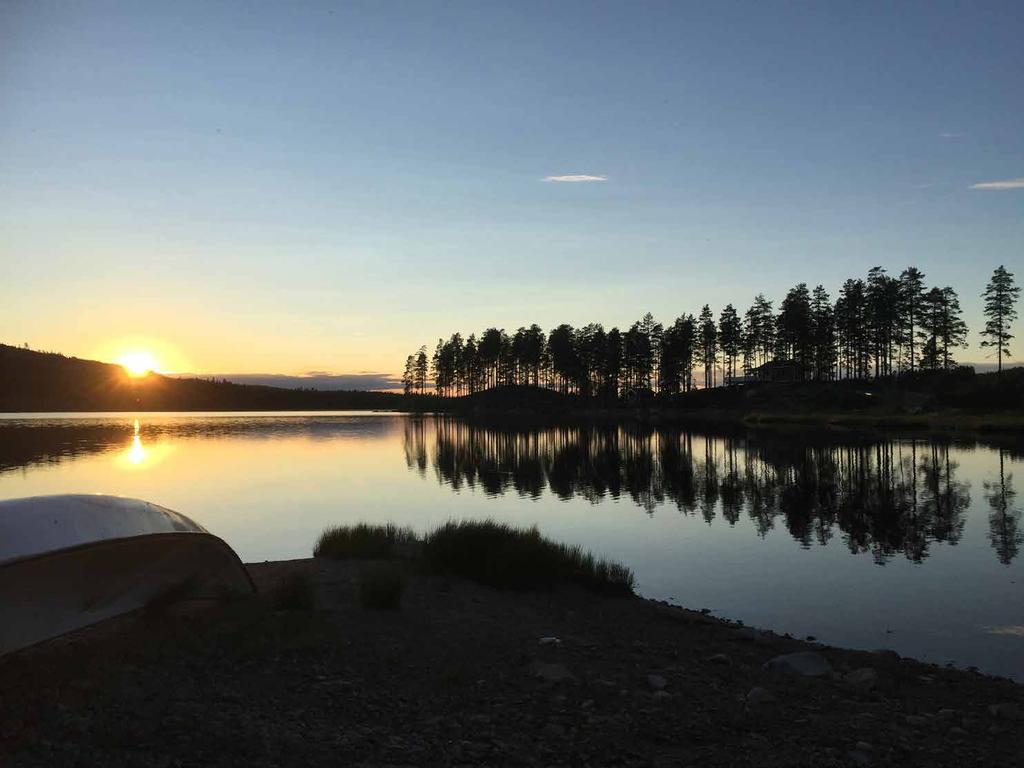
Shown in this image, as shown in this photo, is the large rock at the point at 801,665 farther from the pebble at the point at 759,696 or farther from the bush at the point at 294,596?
the bush at the point at 294,596

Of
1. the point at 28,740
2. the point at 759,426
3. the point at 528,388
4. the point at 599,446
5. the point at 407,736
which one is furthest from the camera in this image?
the point at 528,388

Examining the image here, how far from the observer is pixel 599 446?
6088 centimetres

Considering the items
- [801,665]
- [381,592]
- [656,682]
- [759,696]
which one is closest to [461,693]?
[656,682]

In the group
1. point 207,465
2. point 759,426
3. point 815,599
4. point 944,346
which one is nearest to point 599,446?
point 207,465

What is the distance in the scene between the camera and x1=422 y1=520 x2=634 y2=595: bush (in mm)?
14336

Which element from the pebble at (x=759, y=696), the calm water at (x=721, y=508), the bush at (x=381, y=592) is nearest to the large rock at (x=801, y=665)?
the pebble at (x=759, y=696)

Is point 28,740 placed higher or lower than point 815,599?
higher

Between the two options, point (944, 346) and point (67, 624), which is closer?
point (67, 624)

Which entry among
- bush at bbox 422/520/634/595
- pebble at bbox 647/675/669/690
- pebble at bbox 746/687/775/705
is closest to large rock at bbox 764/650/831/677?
pebble at bbox 746/687/775/705

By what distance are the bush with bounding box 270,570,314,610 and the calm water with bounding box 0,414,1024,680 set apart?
291 inches

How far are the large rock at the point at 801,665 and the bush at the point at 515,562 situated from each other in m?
4.63

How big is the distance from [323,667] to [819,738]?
17.9 feet

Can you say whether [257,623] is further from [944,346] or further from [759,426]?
[944,346]

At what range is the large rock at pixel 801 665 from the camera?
A: 9.55m
